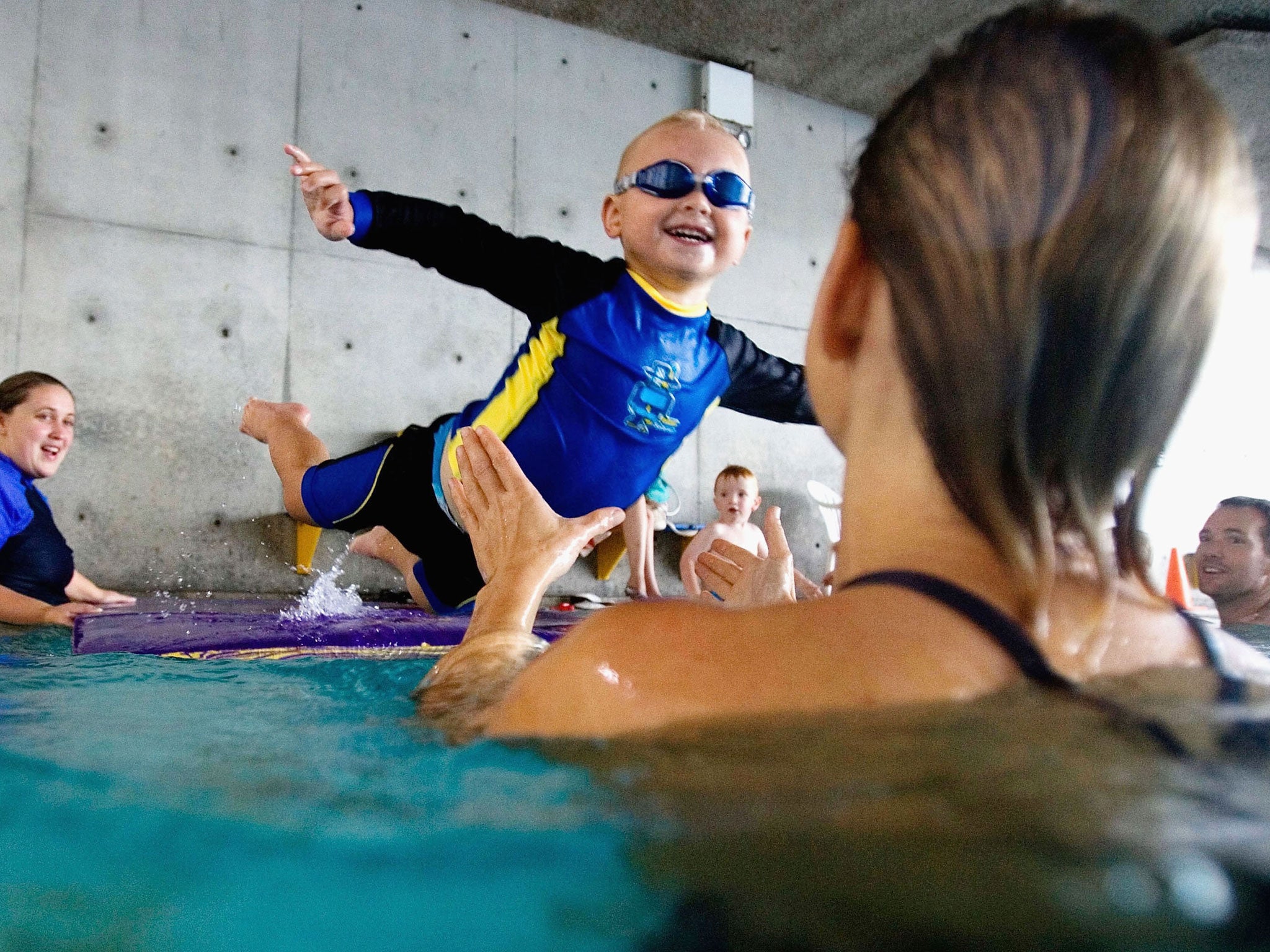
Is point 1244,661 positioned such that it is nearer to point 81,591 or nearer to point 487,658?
point 487,658

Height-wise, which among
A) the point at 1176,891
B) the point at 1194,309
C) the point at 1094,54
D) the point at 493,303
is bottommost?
the point at 1176,891

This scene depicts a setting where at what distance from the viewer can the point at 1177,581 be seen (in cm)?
766

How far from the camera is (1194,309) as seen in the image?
820 mm

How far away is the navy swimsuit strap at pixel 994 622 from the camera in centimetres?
79

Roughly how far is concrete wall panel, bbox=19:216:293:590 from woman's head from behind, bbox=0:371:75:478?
152 centimetres

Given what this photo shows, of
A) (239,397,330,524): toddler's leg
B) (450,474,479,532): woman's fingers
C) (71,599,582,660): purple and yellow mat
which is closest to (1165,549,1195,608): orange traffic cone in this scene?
(71,599,582,660): purple and yellow mat

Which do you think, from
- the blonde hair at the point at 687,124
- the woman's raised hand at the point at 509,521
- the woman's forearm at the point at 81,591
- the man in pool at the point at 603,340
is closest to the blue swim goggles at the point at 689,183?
the man in pool at the point at 603,340

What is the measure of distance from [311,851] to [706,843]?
0.24m

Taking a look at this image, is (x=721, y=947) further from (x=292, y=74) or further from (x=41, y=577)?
(x=292, y=74)

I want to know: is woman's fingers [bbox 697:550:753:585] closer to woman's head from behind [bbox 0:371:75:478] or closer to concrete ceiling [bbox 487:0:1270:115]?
woman's head from behind [bbox 0:371:75:478]

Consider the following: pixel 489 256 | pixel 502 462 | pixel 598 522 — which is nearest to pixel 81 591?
pixel 489 256

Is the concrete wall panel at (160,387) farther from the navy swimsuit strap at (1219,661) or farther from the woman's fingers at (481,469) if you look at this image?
the navy swimsuit strap at (1219,661)

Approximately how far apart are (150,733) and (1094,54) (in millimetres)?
1180

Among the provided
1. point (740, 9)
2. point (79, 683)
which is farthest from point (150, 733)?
point (740, 9)
